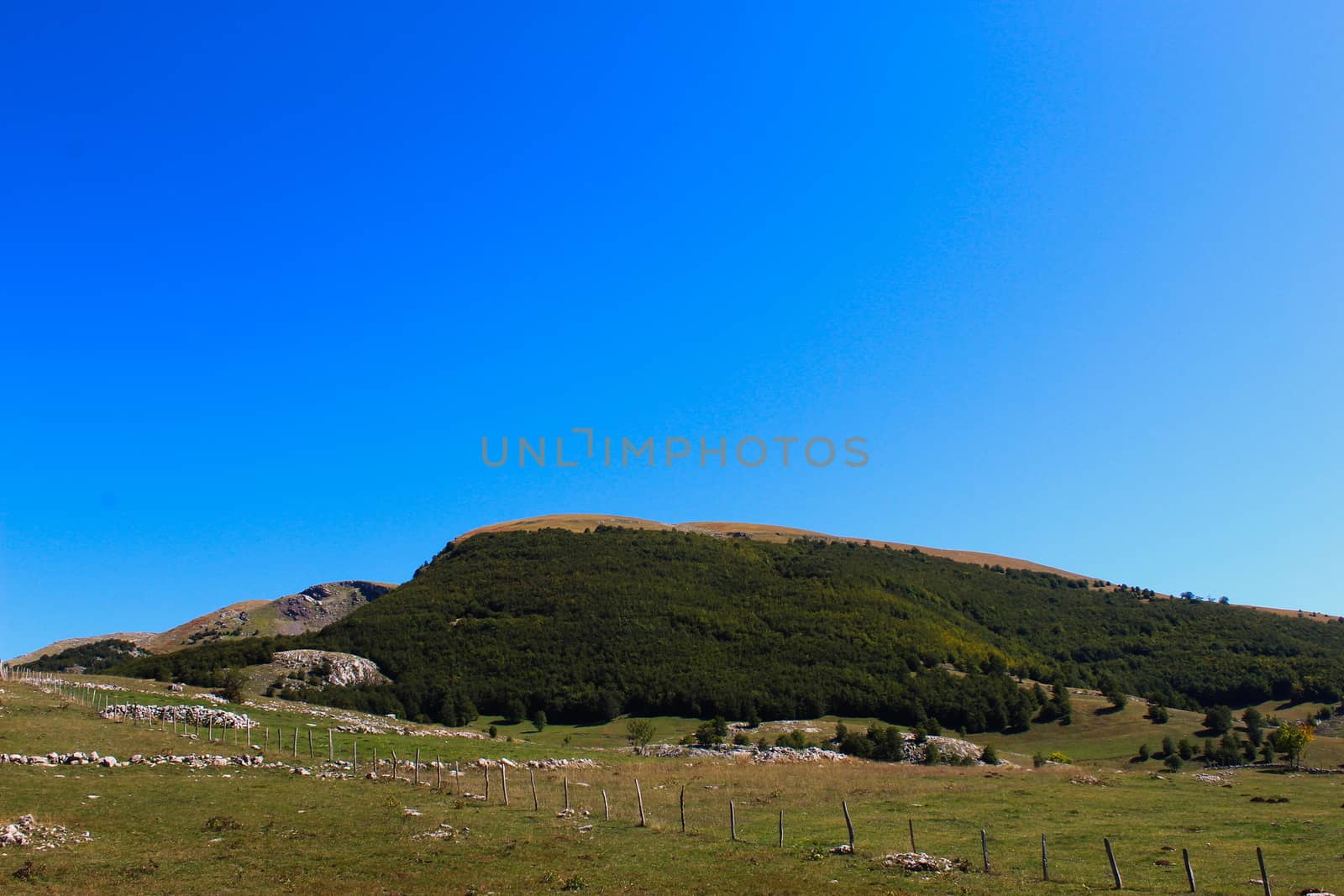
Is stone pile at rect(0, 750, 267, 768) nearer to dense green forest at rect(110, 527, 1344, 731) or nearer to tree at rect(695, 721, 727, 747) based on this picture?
tree at rect(695, 721, 727, 747)

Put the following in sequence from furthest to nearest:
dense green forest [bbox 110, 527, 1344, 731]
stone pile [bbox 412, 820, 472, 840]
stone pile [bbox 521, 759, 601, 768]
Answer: dense green forest [bbox 110, 527, 1344, 731], stone pile [bbox 521, 759, 601, 768], stone pile [bbox 412, 820, 472, 840]

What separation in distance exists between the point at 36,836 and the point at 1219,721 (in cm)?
13222

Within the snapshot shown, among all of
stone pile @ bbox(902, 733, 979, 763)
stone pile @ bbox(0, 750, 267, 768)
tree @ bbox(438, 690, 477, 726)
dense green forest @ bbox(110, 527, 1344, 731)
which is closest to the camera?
stone pile @ bbox(0, 750, 267, 768)

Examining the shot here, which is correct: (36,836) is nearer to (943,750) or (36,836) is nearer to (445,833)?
(445,833)

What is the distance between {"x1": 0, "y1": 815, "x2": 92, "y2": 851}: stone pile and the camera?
968 inches

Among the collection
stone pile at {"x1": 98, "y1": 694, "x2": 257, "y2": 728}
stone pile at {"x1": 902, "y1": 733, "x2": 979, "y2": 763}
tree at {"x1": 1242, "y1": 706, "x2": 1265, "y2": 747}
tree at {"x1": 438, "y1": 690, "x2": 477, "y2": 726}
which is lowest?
tree at {"x1": 1242, "y1": 706, "x2": 1265, "y2": 747}

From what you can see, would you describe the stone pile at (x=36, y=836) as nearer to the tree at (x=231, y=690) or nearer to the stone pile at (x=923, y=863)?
the stone pile at (x=923, y=863)

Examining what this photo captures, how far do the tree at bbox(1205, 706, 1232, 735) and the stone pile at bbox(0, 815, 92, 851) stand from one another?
129805 mm

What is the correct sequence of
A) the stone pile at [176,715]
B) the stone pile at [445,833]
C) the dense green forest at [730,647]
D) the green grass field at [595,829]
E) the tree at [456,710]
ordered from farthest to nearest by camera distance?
the dense green forest at [730,647] < the tree at [456,710] < the stone pile at [176,715] < the stone pile at [445,833] < the green grass field at [595,829]

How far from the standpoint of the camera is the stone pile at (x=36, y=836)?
24594 mm

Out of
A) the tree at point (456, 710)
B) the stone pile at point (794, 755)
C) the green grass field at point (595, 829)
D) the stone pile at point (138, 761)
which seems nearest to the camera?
the green grass field at point (595, 829)

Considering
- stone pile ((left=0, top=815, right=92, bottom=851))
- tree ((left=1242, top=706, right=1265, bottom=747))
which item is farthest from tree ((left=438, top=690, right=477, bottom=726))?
tree ((left=1242, top=706, right=1265, bottom=747))

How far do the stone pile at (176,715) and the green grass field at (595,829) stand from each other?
2.50 meters

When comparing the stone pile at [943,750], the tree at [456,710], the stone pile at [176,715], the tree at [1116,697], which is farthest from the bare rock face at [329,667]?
the tree at [1116,697]
